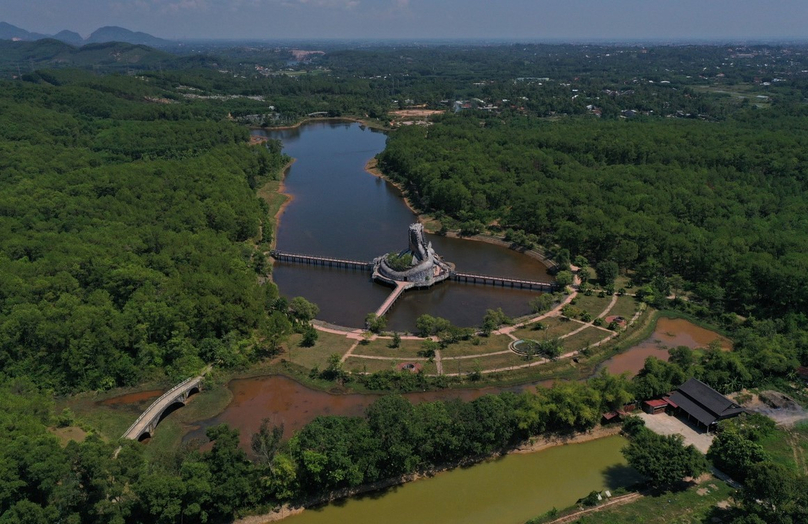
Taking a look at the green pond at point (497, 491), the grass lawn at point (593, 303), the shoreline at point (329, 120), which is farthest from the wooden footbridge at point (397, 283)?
the shoreline at point (329, 120)

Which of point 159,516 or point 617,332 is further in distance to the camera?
point 617,332

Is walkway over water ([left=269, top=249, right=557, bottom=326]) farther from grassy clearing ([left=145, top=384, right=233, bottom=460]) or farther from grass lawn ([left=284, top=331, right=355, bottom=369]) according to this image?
grassy clearing ([left=145, top=384, right=233, bottom=460])

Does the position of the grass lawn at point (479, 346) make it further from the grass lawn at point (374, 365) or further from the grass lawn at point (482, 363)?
the grass lawn at point (374, 365)

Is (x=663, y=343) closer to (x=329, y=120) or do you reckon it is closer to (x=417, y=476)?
(x=417, y=476)

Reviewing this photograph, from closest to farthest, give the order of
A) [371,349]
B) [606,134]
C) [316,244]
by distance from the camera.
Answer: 1. [371,349]
2. [316,244]
3. [606,134]

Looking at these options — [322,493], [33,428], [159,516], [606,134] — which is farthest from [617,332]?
[606,134]

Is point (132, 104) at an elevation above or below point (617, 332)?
A: above

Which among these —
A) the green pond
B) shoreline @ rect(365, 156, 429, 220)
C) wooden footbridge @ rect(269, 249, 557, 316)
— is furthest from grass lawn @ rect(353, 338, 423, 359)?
shoreline @ rect(365, 156, 429, 220)

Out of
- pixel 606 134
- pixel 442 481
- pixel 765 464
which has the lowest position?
pixel 442 481

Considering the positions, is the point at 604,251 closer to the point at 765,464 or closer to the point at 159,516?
the point at 765,464
